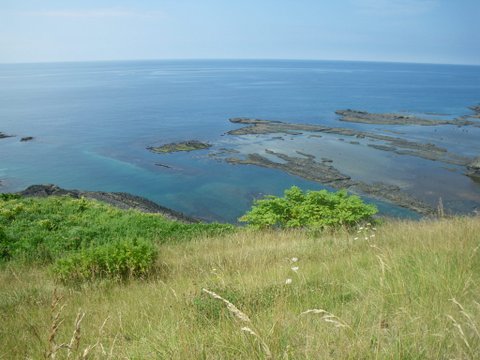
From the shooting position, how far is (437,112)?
249ft

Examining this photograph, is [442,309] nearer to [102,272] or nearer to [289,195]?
[102,272]

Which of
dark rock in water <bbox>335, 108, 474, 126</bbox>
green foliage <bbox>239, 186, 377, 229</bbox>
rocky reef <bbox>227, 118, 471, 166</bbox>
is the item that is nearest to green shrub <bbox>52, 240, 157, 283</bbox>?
green foliage <bbox>239, 186, 377, 229</bbox>

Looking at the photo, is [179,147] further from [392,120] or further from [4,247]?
[392,120]

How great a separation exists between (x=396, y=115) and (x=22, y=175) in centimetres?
5923

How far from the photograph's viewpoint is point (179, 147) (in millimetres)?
47938

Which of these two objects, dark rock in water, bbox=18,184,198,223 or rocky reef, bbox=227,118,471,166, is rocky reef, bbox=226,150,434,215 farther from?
dark rock in water, bbox=18,184,198,223

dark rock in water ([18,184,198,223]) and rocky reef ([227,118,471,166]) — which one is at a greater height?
rocky reef ([227,118,471,166])

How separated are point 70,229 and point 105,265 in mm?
8402

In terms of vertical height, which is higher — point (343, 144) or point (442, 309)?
point (442, 309)

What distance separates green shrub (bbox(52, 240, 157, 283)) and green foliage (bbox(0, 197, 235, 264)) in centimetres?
303

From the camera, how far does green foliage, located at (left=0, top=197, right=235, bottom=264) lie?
1264 centimetres

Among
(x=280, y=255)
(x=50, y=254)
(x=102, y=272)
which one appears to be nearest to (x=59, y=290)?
(x=102, y=272)

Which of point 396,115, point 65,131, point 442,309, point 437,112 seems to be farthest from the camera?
point 437,112

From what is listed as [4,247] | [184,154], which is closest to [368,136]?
[184,154]
